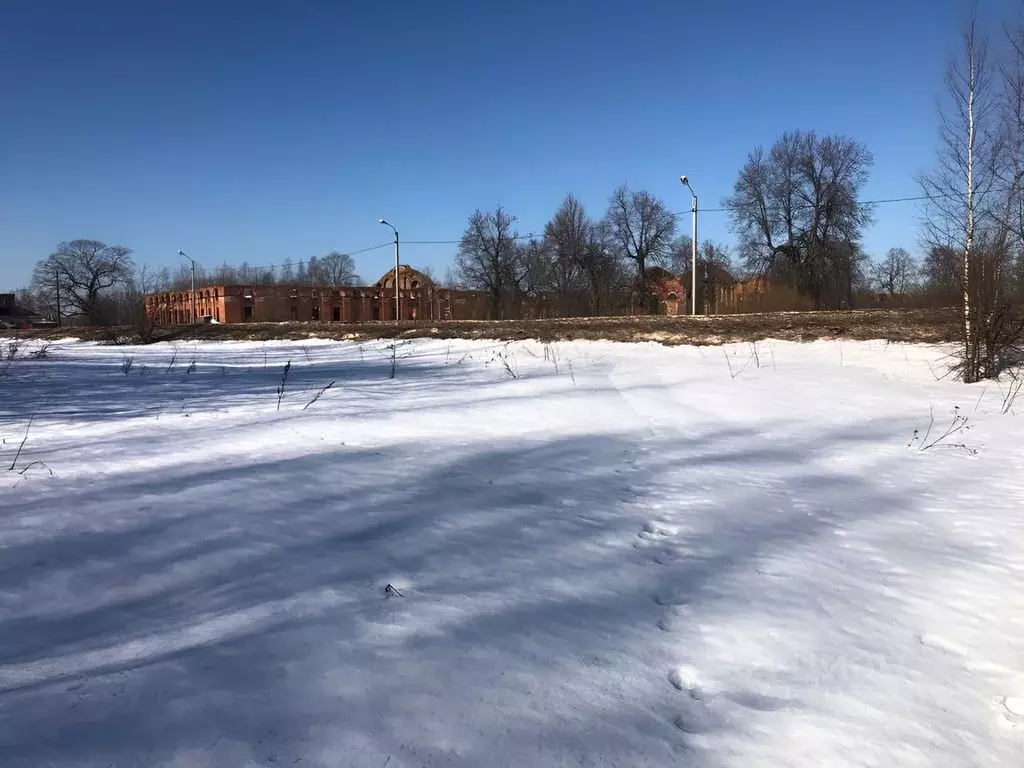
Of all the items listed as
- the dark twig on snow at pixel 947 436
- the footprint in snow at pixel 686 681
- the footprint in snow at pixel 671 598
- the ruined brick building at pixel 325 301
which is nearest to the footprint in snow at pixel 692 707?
the footprint in snow at pixel 686 681

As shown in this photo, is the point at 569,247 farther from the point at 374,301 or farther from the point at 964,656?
the point at 964,656

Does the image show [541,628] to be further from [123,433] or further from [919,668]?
[123,433]

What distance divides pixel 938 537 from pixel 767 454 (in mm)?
2053

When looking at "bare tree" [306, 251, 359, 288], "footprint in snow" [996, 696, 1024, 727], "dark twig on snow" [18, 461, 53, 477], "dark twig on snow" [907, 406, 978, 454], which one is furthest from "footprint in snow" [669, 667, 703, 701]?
"bare tree" [306, 251, 359, 288]

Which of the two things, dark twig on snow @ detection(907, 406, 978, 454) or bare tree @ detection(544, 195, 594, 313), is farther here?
bare tree @ detection(544, 195, 594, 313)

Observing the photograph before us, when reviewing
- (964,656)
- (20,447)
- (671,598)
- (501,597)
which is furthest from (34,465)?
(964,656)

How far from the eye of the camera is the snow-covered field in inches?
79.0

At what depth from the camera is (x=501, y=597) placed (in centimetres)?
294

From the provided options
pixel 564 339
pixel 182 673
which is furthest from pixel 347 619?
pixel 564 339

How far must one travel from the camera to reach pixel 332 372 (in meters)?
13.4

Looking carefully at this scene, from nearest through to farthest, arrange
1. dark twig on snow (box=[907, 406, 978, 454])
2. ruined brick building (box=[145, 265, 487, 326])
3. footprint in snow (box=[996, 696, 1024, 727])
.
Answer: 1. footprint in snow (box=[996, 696, 1024, 727])
2. dark twig on snow (box=[907, 406, 978, 454])
3. ruined brick building (box=[145, 265, 487, 326])

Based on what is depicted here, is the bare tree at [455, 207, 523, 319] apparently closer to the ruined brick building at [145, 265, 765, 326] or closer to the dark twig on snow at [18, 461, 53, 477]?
the ruined brick building at [145, 265, 765, 326]

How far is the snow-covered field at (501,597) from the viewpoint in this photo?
6.58 feet

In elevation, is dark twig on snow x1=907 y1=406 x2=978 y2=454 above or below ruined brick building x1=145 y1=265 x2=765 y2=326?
below
